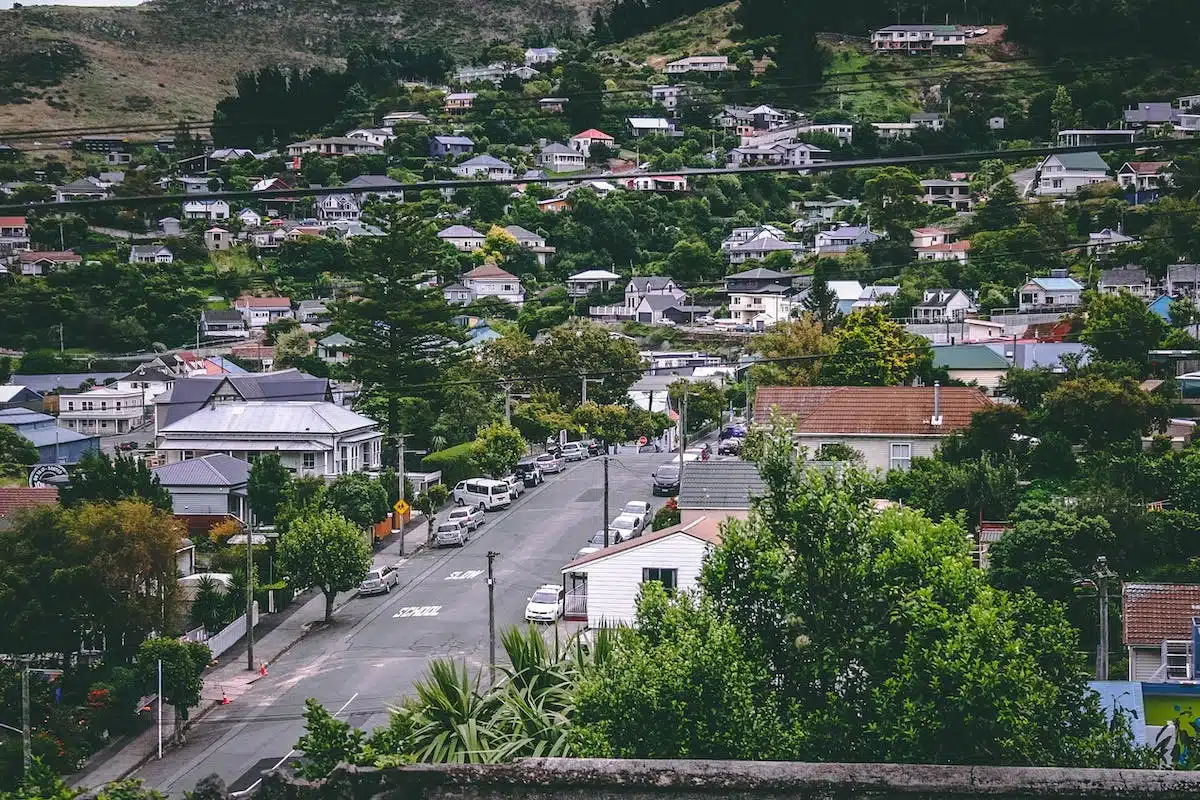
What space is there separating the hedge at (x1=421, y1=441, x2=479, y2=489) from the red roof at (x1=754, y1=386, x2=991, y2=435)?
9.11 m

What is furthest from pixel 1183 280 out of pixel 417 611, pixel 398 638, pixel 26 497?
pixel 26 497

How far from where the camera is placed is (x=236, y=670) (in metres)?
22.5

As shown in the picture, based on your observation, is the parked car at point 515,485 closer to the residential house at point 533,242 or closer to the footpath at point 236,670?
the footpath at point 236,670

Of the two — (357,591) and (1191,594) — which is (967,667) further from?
(357,591)

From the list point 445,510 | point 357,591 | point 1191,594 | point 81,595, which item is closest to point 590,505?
point 445,510

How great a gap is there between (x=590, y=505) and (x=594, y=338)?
13191mm

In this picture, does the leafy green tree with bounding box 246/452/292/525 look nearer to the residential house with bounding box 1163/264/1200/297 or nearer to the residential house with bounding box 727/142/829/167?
the residential house with bounding box 1163/264/1200/297

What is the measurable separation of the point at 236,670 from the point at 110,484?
6848mm

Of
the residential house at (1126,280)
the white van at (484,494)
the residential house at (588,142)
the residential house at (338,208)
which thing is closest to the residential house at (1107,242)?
the residential house at (1126,280)

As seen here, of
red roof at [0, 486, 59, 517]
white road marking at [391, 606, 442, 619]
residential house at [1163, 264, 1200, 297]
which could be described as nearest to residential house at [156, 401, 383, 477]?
red roof at [0, 486, 59, 517]

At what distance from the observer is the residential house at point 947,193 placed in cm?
7950

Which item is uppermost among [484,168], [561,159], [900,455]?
[561,159]

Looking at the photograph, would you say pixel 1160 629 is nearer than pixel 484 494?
Yes

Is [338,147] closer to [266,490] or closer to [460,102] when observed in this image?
[460,102]
